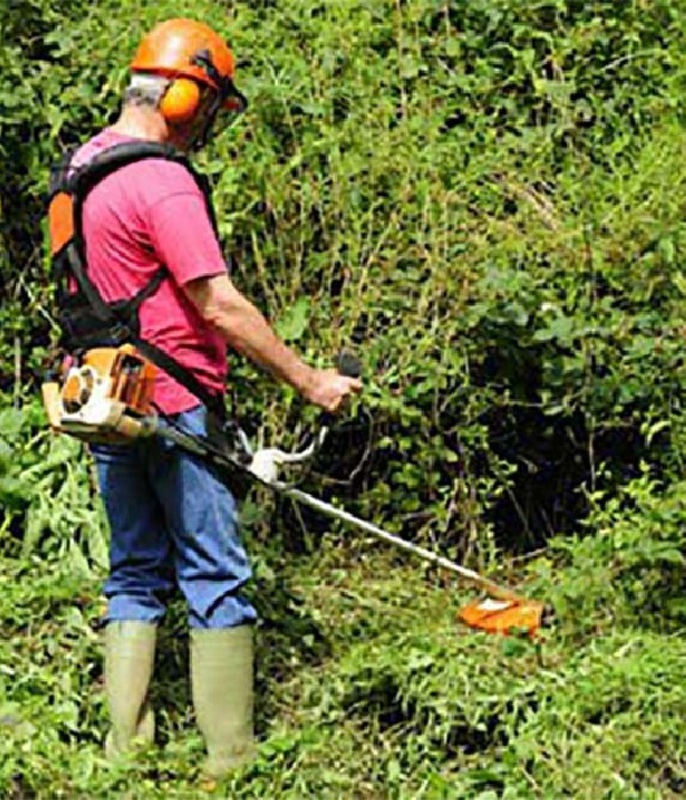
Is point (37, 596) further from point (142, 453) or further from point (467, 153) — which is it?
point (467, 153)

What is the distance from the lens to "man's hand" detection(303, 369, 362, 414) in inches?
202

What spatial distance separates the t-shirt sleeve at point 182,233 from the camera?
4891mm

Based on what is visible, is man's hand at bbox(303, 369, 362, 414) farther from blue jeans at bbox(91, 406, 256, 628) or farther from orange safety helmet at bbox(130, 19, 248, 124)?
orange safety helmet at bbox(130, 19, 248, 124)

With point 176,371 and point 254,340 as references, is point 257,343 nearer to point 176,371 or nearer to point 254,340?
point 254,340

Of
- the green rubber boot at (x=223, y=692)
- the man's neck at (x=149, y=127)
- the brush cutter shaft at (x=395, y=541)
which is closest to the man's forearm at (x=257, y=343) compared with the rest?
the brush cutter shaft at (x=395, y=541)

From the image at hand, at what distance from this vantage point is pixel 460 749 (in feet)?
17.6

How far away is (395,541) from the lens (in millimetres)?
5699

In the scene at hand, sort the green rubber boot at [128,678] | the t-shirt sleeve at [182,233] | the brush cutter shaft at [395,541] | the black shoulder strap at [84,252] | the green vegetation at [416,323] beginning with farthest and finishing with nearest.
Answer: the green vegetation at [416,323] < the brush cutter shaft at [395,541] < the green rubber boot at [128,678] < the black shoulder strap at [84,252] < the t-shirt sleeve at [182,233]

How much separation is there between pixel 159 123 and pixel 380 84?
182 cm

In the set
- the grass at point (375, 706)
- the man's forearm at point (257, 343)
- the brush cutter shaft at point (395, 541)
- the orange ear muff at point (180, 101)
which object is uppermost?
the orange ear muff at point (180, 101)

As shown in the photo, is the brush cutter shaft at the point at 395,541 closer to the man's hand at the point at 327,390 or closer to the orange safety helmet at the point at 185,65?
the man's hand at the point at 327,390

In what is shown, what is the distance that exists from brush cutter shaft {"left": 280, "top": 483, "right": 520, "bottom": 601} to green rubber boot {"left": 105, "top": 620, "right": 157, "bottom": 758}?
539mm

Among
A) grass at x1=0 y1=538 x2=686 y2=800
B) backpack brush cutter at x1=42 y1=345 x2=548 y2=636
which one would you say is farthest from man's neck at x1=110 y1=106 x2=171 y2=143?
grass at x1=0 y1=538 x2=686 y2=800

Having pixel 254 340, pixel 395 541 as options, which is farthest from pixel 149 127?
pixel 395 541
